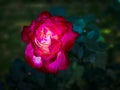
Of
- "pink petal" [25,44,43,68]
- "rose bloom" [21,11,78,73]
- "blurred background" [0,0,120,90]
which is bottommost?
"blurred background" [0,0,120,90]

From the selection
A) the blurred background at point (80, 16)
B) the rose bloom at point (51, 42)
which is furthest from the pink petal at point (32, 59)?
the blurred background at point (80, 16)

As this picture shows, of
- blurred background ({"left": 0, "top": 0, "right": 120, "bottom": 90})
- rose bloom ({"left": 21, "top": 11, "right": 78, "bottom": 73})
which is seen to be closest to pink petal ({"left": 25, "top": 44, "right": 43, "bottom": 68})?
rose bloom ({"left": 21, "top": 11, "right": 78, "bottom": 73})

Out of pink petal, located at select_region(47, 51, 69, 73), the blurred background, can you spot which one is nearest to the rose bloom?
pink petal, located at select_region(47, 51, 69, 73)

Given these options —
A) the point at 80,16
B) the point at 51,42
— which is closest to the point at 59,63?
the point at 51,42

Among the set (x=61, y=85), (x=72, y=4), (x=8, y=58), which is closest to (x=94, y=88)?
(x=61, y=85)

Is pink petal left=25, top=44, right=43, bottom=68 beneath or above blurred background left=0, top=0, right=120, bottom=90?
above

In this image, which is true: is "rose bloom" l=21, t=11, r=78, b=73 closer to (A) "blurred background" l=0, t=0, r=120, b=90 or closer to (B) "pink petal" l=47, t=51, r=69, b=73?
(B) "pink petal" l=47, t=51, r=69, b=73

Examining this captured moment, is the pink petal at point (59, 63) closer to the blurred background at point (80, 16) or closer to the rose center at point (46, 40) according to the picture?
the rose center at point (46, 40)

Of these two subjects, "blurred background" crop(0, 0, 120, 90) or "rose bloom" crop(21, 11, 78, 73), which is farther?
"blurred background" crop(0, 0, 120, 90)

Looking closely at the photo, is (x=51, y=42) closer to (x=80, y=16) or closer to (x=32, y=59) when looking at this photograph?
(x=32, y=59)
